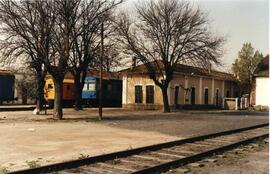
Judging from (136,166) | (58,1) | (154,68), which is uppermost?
(58,1)

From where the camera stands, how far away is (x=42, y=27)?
22.8 meters

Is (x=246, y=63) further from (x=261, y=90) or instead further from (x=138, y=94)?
(x=138, y=94)

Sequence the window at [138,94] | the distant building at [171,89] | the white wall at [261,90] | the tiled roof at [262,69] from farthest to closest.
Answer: the tiled roof at [262,69] < the white wall at [261,90] < the window at [138,94] < the distant building at [171,89]

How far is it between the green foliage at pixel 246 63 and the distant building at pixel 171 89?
29.4 feet

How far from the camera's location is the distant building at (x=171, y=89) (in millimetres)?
41312

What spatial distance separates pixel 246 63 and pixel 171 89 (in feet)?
62.5

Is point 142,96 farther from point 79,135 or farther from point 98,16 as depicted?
point 79,135

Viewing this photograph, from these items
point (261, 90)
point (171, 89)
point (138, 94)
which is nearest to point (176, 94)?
point (171, 89)

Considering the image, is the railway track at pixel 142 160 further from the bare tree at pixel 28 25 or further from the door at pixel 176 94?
the door at pixel 176 94

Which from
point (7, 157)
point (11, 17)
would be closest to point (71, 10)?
point (11, 17)

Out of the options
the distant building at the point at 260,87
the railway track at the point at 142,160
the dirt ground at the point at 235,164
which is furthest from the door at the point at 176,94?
the dirt ground at the point at 235,164

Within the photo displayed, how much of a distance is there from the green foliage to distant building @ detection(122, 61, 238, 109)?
352 inches

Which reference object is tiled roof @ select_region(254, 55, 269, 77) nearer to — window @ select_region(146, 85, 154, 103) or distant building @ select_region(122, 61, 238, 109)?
distant building @ select_region(122, 61, 238, 109)

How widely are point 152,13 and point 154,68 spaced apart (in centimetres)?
518
